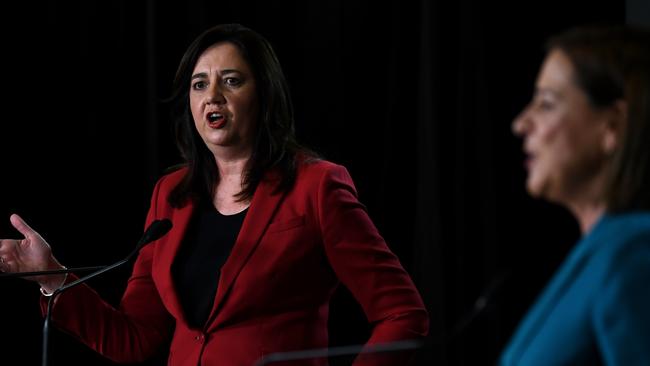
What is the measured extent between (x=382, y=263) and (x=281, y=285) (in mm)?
228

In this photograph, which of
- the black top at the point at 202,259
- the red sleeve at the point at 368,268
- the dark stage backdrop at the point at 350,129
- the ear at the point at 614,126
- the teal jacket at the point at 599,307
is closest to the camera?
the teal jacket at the point at 599,307

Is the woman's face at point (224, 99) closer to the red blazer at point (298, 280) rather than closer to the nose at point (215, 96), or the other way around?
the nose at point (215, 96)

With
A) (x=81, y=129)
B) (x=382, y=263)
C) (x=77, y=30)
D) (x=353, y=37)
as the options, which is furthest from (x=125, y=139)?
(x=382, y=263)

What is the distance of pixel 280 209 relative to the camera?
2270 millimetres

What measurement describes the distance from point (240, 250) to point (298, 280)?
0.49 feet

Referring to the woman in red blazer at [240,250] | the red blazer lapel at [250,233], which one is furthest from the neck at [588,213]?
the red blazer lapel at [250,233]

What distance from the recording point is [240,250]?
7.34 feet

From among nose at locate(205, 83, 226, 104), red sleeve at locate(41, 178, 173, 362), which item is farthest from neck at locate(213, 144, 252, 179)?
red sleeve at locate(41, 178, 173, 362)

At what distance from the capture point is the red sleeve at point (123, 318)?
2.38m

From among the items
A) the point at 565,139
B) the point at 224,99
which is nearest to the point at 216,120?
the point at 224,99

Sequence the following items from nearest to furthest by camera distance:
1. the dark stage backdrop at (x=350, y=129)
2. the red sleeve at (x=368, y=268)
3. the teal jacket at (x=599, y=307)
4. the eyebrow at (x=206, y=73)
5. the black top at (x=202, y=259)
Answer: the teal jacket at (x=599, y=307), the red sleeve at (x=368, y=268), the black top at (x=202, y=259), the eyebrow at (x=206, y=73), the dark stage backdrop at (x=350, y=129)

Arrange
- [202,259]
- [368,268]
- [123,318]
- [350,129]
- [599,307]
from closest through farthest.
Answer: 1. [599,307]
2. [368,268]
3. [202,259]
4. [123,318]
5. [350,129]

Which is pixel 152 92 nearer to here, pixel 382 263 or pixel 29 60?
pixel 29 60

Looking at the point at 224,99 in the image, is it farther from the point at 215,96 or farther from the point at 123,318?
the point at 123,318
